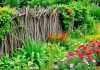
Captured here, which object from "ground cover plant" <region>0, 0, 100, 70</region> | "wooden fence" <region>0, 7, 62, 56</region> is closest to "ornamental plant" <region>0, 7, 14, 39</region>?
"ground cover plant" <region>0, 0, 100, 70</region>

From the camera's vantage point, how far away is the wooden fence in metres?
10.2

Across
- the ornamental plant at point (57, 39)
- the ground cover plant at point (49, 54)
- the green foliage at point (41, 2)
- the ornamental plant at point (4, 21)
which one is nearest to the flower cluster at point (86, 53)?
the ground cover plant at point (49, 54)

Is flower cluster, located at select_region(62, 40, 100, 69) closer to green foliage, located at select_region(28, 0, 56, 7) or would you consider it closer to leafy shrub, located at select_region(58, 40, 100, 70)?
leafy shrub, located at select_region(58, 40, 100, 70)

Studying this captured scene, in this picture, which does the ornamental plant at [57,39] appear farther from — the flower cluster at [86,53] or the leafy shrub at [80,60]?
the leafy shrub at [80,60]

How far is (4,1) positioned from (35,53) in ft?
24.9

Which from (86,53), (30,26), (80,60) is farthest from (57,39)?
(80,60)

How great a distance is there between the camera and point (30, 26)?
37.5ft

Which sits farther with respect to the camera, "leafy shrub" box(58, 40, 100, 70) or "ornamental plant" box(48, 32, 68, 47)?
"ornamental plant" box(48, 32, 68, 47)

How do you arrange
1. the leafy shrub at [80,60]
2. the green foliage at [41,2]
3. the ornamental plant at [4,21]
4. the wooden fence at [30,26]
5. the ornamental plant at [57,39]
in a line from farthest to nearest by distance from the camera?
the green foliage at [41,2] < the ornamental plant at [57,39] < the wooden fence at [30,26] < the ornamental plant at [4,21] < the leafy shrub at [80,60]

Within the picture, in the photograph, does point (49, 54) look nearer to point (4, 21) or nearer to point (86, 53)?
point (86, 53)

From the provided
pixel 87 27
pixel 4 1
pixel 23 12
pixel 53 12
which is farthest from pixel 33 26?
pixel 4 1

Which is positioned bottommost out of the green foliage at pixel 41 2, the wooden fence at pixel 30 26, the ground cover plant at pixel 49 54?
the ground cover plant at pixel 49 54

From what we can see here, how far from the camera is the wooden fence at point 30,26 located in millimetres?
10203

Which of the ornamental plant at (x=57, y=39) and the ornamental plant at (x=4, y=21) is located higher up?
the ornamental plant at (x=4, y=21)
